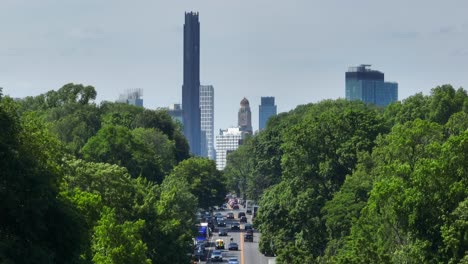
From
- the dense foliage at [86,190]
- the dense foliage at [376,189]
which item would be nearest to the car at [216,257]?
the dense foliage at [86,190]

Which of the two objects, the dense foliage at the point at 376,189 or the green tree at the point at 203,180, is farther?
the green tree at the point at 203,180

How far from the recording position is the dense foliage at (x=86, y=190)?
4100cm

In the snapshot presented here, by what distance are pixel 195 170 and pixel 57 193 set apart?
96.2m

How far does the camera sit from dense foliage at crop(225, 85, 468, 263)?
58.3 meters

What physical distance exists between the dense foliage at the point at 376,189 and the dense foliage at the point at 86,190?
25.3 feet

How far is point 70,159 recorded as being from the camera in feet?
232

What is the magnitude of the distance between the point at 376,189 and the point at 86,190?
1425 centimetres

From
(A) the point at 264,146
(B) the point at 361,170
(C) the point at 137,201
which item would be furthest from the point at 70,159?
(A) the point at 264,146

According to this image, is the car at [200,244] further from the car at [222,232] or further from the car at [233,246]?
the car at [222,232]

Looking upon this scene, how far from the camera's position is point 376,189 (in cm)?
6222

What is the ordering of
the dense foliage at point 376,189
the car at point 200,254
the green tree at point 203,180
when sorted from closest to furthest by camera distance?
the dense foliage at point 376,189 → the car at point 200,254 → the green tree at point 203,180

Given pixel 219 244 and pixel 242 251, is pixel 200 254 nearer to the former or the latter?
pixel 242 251

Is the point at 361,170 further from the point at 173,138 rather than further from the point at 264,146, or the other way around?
the point at 173,138

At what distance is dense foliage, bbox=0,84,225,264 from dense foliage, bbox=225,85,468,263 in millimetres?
7705
